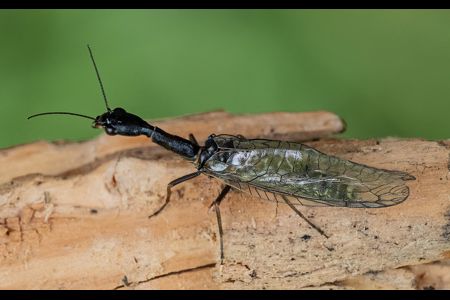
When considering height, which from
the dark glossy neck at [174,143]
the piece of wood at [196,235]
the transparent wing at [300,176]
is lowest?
the piece of wood at [196,235]

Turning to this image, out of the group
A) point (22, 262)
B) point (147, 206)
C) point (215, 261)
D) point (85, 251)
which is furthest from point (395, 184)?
point (22, 262)

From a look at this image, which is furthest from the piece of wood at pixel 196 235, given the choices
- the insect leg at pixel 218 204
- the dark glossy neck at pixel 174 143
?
the dark glossy neck at pixel 174 143

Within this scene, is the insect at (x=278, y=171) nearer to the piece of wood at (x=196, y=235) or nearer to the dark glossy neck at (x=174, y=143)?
the dark glossy neck at (x=174, y=143)

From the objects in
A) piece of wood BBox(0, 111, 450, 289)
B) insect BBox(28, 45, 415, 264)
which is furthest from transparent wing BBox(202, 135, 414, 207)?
piece of wood BBox(0, 111, 450, 289)

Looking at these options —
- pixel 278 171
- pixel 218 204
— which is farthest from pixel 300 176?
pixel 218 204

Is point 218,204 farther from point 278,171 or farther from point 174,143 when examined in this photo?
point 174,143

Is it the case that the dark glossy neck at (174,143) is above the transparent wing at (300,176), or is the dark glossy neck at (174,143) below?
above
